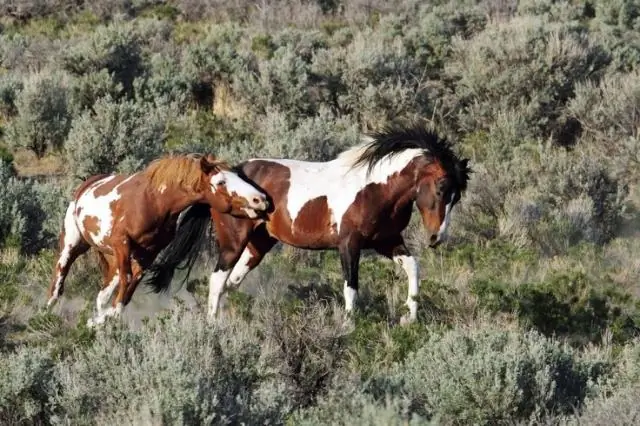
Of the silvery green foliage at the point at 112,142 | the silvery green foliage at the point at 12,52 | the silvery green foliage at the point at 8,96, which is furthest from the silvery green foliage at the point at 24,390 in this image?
the silvery green foliage at the point at 12,52

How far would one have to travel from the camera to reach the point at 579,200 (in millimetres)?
12422

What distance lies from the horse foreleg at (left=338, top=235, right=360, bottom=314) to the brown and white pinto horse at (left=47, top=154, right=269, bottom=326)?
77 centimetres

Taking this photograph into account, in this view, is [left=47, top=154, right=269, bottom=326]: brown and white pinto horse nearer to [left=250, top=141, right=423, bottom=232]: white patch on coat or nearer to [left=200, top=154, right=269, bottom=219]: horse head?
[left=200, top=154, right=269, bottom=219]: horse head

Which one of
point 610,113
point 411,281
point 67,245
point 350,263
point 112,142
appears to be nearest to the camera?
point 350,263

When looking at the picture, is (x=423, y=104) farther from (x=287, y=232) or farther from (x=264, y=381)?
(x=264, y=381)

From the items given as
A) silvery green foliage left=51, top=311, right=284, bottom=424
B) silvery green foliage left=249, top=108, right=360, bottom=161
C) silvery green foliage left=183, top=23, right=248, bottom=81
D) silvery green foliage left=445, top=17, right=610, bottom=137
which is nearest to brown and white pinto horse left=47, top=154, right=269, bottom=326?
silvery green foliage left=51, top=311, right=284, bottom=424

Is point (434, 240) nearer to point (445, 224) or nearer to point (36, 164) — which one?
point (445, 224)

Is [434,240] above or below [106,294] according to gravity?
above

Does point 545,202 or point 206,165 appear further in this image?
point 545,202

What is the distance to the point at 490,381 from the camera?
561 cm

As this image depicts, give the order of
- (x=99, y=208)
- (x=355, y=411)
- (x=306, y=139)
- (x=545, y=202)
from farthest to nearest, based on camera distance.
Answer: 1. (x=306, y=139)
2. (x=545, y=202)
3. (x=99, y=208)
4. (x=355, y=411)

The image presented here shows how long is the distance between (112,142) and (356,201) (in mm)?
6158

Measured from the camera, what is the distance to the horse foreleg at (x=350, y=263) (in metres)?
8.27

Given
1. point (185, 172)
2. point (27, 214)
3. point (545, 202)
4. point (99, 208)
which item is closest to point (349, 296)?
point (185, 172)
